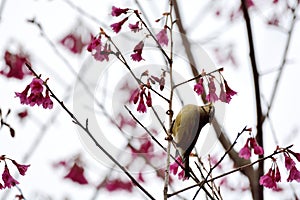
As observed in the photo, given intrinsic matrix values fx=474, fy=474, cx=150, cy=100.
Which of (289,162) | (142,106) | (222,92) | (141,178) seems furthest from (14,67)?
→ (289,162)

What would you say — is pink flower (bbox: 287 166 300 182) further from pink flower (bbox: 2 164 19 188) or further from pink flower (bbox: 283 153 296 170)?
pink flower (bbox: 2 164 19 188)

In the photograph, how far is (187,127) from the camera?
189cm

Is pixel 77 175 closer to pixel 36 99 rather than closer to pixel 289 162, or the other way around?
pixel 36 99

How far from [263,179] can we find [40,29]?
6.35 feet

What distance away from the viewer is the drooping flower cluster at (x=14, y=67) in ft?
13.4

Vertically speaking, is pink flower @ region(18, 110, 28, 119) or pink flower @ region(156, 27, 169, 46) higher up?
pink flower @ region(18, 110, 28, 119)

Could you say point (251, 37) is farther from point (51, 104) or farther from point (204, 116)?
point (51, 104)

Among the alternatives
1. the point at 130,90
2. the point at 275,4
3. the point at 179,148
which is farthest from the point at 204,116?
the point at 275,4

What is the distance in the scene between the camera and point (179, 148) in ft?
6.47

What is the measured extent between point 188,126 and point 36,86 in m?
0.70

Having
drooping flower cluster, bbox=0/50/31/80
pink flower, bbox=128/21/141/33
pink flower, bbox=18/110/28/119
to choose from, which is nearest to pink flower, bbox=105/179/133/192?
pink flower, bbox=18/110/28/119

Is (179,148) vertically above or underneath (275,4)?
underneath

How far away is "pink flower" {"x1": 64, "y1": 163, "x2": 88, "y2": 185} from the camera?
3.72 m

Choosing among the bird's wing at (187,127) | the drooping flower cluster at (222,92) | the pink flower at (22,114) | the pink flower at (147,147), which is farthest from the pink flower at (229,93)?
the pink flower at (22,114)
